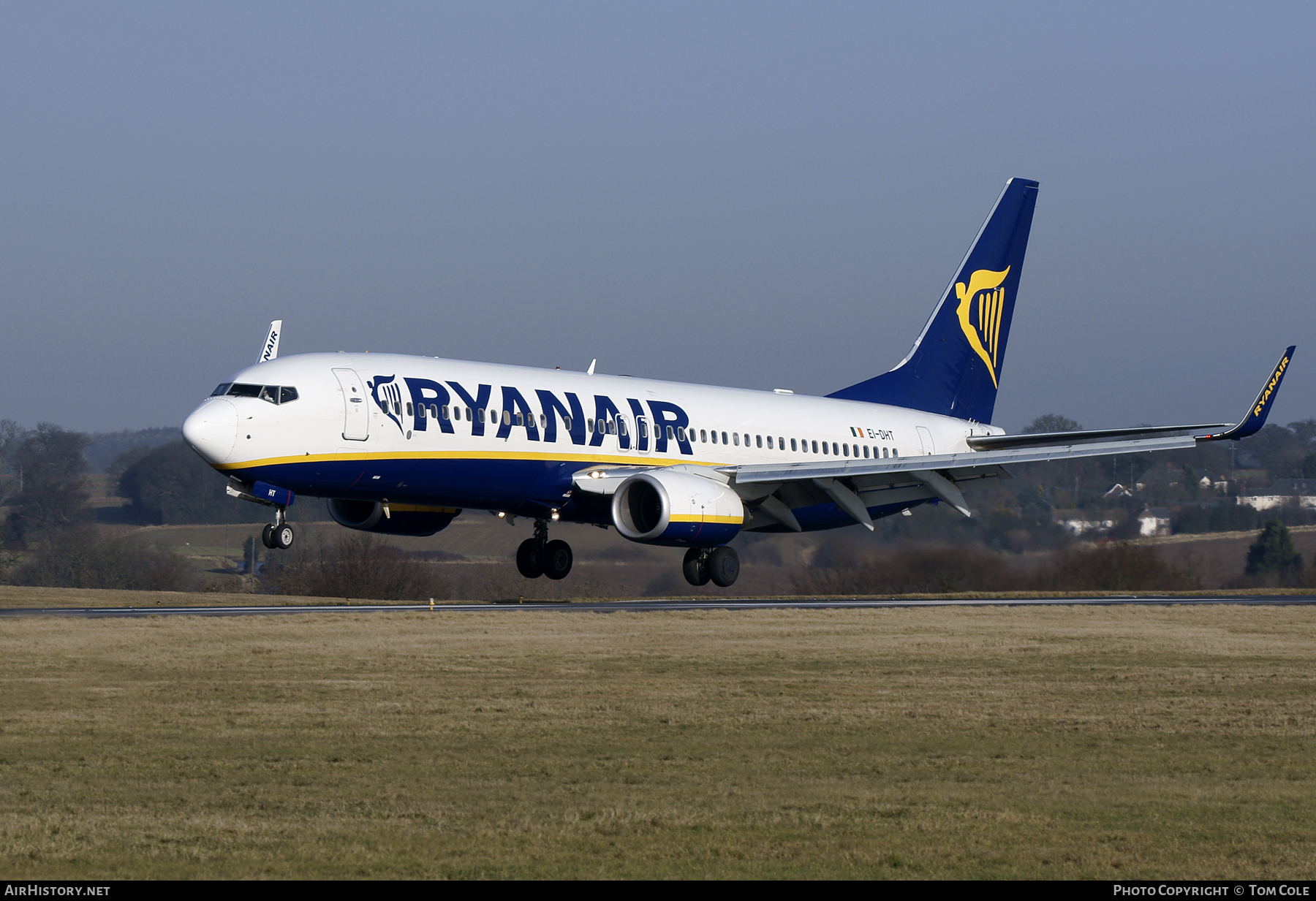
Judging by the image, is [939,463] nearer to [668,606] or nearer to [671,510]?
[671,510]

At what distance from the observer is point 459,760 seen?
57.6 ft

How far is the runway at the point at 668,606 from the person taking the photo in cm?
3772

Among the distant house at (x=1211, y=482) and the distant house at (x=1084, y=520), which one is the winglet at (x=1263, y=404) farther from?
the distant house at (x=1211, y=482)

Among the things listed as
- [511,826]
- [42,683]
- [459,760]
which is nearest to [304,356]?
[42,683]

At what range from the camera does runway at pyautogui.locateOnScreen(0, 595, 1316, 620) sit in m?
Result: 37.7

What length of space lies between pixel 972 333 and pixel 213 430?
27.1 metres

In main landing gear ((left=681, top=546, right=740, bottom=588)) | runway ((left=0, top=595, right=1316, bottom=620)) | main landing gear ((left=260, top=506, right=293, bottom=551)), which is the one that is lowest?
runway ((left=0, top=595, right=1316, bottom=620))

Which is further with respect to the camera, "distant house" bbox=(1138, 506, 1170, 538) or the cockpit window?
"distant house" bbox=(1138, 506, 1170, 538)

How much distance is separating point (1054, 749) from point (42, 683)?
15563mm

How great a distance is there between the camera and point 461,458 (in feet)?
106

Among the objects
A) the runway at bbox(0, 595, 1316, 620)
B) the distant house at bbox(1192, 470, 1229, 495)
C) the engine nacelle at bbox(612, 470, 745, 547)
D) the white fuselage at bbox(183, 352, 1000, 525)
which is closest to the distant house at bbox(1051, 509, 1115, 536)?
the runway at bbox(0, 595, 1316, 620)

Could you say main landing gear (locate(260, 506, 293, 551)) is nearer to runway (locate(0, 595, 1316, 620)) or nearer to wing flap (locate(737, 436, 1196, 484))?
runway (locate(0, 595, 1316, 620))

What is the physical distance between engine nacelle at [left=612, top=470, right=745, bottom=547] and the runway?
3.37 metres

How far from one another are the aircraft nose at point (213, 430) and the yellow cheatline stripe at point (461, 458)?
31 cm
